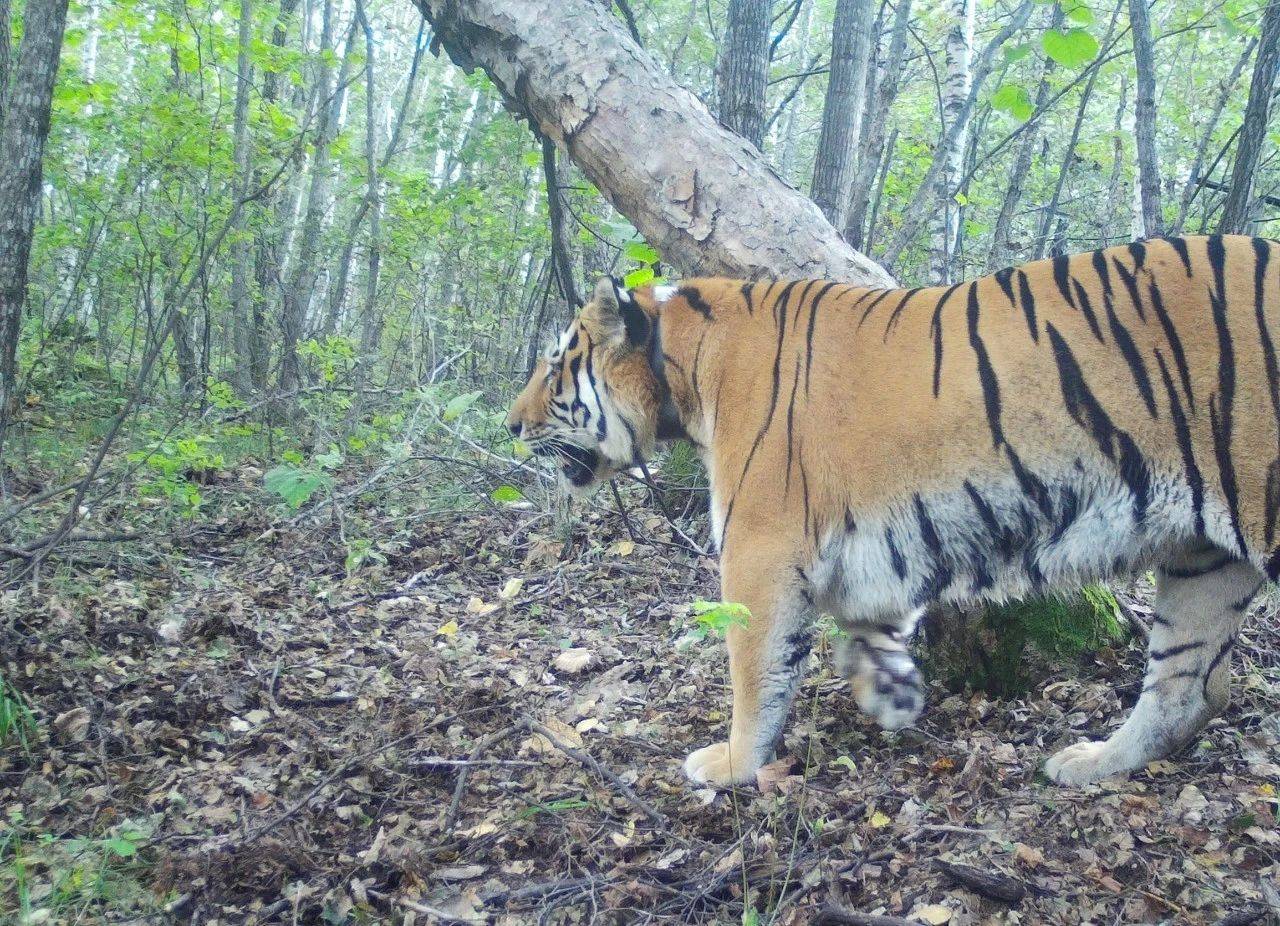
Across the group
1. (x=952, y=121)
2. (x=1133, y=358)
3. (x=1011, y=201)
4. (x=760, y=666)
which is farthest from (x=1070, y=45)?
(x=1011, y=201)

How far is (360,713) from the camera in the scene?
4.80m

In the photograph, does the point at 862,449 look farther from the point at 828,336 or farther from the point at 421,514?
the point at 421,514

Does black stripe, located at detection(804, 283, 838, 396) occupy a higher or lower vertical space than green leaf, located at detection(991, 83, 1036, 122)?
lower

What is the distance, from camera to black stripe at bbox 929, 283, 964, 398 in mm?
3662

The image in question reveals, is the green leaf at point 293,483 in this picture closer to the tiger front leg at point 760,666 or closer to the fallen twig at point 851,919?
the tiger front leg at point 760,666

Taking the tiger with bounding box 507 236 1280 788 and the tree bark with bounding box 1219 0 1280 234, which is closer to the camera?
the tiger with bounding box 507 236 1280 788

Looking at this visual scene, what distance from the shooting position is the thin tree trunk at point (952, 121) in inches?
382

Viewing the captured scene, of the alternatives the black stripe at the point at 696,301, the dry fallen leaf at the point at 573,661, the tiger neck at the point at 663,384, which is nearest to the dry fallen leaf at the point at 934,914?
the tiger neck at the point at 663,384

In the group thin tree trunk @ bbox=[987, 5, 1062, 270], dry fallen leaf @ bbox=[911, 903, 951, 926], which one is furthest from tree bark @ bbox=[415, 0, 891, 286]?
thin tree trunk @ bbox=[987, 5, 1062, 270]

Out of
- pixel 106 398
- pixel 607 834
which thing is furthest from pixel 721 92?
pixel 106 398

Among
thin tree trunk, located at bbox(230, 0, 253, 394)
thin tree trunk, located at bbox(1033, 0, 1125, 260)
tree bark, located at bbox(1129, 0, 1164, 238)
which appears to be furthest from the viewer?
thin tree trunk, located at bbox(230, 0, 253, 394)

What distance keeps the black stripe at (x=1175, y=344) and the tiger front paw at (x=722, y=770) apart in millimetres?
2059

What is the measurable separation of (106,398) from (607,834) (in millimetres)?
8329

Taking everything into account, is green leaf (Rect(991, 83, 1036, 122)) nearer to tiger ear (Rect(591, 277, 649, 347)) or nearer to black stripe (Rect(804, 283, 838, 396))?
black stripe (Rect(804, 283, 838, 396))
